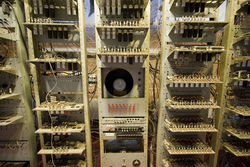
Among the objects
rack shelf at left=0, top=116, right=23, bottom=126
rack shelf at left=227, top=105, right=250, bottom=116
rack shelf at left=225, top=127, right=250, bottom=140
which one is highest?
rack shelf at left=227, top=105, right=250, bottom=116

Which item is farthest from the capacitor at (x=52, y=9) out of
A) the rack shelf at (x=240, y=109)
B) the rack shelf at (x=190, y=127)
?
the rack shelf at (x=240, y=109)

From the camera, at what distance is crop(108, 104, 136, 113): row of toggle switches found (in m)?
1.99

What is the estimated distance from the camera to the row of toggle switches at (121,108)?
1.99 m

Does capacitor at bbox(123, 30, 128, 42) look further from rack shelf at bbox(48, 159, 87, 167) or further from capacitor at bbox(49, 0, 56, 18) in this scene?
rack shelf at bbox(48, 159, 87, 167)

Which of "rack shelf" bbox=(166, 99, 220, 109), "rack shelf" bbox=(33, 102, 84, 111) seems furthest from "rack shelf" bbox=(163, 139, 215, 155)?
"rack shelf" bbox=(33, 102, 84, 111)

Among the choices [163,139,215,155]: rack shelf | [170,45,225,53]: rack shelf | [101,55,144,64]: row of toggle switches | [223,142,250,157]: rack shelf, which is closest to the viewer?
[170,45,225,53]: rack shelf

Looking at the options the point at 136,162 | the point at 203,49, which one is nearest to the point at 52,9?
the point at 203,49

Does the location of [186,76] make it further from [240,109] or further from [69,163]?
[69,163]

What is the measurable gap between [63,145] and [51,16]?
2259mm

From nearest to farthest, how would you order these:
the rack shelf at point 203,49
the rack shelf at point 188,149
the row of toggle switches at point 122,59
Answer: the rack shelf at point 203,49, the row of toggle switches at point 122,59, the rack shelf at point 188,149

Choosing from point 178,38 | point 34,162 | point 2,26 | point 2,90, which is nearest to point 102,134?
point 34,162

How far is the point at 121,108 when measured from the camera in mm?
2000

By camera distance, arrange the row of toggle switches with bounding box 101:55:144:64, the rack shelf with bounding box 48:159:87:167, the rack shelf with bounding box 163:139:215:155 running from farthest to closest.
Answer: the rack shelf with bounding box 48:159:87:167 < the rack shelf with bounding box 163:139:215:155 < the row of toggle switches with bounding box 101:55:144:64

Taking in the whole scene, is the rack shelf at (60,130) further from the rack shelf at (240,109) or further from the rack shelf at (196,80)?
the rack shelf at (240,109)
